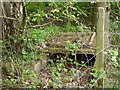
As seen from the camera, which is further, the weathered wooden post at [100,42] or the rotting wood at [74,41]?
the rotting wood at [74,41]

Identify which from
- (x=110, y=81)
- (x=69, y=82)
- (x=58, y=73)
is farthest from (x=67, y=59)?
(x=110, y=81)

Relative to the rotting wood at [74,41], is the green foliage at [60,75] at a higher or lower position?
lower

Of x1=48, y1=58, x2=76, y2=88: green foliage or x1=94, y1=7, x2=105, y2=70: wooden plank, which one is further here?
x1=48, y1=58, x2=76, y2=88: green foliage

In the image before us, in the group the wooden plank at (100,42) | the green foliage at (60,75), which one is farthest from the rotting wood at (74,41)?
the wooden plank at (100,42)

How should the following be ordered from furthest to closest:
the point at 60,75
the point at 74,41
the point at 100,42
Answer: the point at 74,41 < the point at 60,75 < the point at 100,42

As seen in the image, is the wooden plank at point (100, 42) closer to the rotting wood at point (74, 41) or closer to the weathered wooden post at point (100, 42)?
the weathered wooden post at point (100, 42)

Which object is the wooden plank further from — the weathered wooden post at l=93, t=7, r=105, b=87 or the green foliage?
the green foliage

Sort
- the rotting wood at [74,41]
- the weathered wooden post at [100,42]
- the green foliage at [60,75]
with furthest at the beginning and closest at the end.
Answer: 1. the rotting wood at [74,41]
2. the green foliage at [60,75]
3. the weathered wooden post at [100,42]

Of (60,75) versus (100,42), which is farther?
(60,75)

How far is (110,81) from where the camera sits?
303 centimetres

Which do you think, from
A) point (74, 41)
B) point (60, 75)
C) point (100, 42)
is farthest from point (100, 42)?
point (74, 41)

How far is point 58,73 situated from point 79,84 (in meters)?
0.61

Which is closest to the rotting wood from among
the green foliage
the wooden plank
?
the green foliage

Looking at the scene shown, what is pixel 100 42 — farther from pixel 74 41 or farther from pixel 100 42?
pixel 74 41
